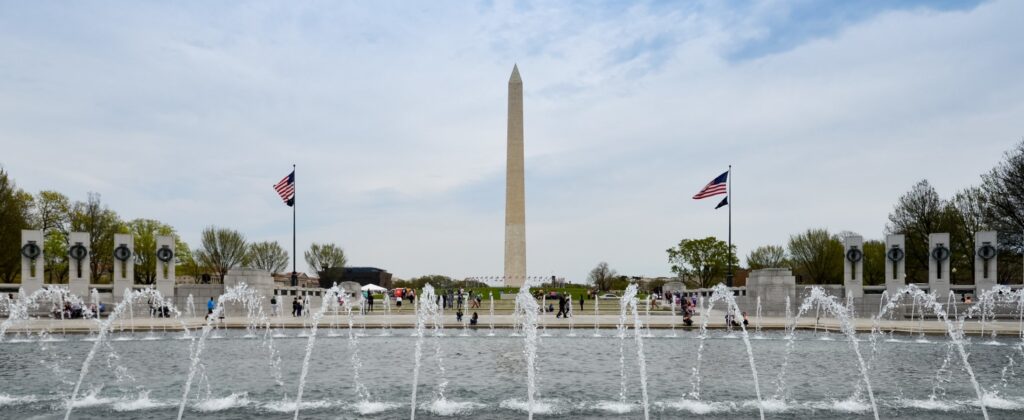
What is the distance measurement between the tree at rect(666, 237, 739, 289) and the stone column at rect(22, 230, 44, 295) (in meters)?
70.9

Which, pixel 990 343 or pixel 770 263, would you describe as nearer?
pixel 990 343

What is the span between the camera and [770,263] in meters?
91.1

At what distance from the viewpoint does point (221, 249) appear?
8131 centimetres

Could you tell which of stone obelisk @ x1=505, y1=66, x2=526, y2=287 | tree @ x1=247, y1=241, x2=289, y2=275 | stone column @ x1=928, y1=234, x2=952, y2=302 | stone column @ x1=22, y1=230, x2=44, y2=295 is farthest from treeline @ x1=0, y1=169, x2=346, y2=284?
stone column @ x1=928, y1=234, x2=952, y2=302

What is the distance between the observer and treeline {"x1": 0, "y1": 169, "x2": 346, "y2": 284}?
51.3m

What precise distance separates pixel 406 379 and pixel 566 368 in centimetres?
Result: 392

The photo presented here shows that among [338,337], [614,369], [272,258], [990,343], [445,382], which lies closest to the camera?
[445,382]

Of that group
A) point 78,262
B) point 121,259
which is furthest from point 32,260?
point 121,259

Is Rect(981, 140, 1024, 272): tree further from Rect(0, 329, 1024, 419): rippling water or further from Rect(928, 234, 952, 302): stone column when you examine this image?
Rect(0, 329, 1024, 419): rippling water

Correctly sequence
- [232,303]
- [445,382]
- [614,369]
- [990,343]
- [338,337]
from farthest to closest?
[232,303] → [338,337] → [990,343] → [614,369] → [445,382]

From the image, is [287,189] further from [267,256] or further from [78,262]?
[267,256]

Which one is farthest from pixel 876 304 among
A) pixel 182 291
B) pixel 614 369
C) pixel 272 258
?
pixel 272 258

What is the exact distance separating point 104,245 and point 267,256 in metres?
26.5

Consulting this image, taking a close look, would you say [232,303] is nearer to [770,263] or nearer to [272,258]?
[272,258]
